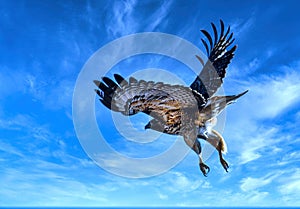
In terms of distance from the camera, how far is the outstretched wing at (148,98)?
342 inches

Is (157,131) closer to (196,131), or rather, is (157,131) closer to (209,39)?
(196,131)

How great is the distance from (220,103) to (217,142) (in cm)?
227

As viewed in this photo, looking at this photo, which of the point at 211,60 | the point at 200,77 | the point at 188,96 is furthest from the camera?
the point at 211,60

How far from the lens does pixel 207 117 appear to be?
1109 centimetres

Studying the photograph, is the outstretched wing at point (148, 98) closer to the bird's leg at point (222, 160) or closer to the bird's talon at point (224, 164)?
the bird's leg at point (222, 160)

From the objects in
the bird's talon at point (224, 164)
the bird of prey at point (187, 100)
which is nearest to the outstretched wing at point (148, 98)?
the bird of prey at point (187, 100)

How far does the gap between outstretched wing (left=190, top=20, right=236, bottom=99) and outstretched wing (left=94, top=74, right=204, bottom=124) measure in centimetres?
108

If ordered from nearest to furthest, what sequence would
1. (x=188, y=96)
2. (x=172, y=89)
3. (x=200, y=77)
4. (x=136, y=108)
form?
(x=172, y=89) < (x=188, y=96) < (x=136, y=108) < (x=200, y=77)

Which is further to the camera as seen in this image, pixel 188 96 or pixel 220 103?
pixel 220 103

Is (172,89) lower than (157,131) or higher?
lower

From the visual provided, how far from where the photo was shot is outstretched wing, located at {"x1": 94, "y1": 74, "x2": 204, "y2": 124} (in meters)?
8.68

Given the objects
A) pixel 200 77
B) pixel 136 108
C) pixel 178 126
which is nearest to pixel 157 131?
Result: pixel 178 126

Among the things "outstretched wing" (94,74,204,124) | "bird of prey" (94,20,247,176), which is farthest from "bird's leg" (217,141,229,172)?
"outstretched wing" (94,74,204,124)

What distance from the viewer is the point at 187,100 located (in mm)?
9594
